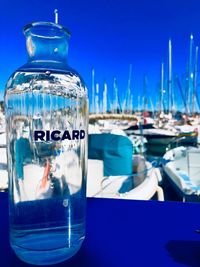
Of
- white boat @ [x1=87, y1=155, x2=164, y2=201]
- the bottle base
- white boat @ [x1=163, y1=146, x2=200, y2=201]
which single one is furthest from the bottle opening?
white boat @ [x1=163, y1=146, x2=200, y2=201]

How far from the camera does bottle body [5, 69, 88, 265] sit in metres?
0.44

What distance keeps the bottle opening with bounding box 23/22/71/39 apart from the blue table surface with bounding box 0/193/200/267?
411 mm

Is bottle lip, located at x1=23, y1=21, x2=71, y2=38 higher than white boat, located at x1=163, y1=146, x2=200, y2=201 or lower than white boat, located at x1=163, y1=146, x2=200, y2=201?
higher

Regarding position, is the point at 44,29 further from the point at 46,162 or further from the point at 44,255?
the point at 44,255

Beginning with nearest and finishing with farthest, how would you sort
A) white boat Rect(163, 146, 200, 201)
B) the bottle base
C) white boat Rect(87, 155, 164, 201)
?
the bottle base < white boat Rect(87, 155, 164, 201) < white boat Rect(163, 146, 200, 201)

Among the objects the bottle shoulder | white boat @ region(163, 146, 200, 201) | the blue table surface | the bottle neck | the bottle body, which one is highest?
the bottle neck

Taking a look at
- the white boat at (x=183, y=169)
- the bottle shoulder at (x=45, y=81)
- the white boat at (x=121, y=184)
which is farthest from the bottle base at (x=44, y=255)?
the white boat at (x=183, y=169)

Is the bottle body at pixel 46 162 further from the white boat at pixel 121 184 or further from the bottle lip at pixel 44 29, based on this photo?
the white boat at pixel 121 184

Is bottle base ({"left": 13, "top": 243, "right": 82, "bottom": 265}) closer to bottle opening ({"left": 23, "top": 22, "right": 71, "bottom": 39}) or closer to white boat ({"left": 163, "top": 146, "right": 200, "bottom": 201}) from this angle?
bottle opening ({"left": 23, "top": 22, "right": 71, "bottom": 39})

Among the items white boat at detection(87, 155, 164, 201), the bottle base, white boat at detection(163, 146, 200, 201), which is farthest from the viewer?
white boat at detection(163, 146, 200, 201)

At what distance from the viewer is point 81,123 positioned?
0.47 m

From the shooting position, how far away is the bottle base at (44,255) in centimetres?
41

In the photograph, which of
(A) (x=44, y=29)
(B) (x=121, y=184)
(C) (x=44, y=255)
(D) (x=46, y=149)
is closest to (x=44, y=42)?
(A) (x=44, y=29)

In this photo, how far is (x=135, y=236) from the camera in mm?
497
